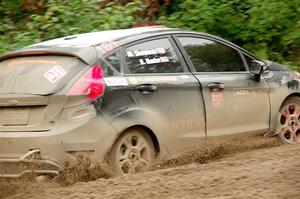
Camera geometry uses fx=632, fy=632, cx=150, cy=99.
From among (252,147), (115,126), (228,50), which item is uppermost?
(228,50)

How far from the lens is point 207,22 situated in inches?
473

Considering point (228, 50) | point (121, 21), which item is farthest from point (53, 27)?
point (228, 50)

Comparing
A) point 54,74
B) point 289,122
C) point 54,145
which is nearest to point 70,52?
point 54,74

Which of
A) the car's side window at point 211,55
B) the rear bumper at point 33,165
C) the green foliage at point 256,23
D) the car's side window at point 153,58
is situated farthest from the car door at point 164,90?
the green foliage at point 256,23

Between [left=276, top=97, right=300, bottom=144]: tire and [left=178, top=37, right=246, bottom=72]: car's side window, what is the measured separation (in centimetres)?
81

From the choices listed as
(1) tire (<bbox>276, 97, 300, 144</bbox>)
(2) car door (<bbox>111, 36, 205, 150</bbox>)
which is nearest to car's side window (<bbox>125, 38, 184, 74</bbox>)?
(2) car door (<bbox>111, 36, 205, 150</bbox>)

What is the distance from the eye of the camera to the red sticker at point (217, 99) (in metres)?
7.24

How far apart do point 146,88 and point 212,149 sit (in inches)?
43.5

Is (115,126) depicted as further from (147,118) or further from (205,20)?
(205,20)

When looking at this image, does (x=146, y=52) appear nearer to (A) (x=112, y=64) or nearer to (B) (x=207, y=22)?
(A) (x=112, y=64)

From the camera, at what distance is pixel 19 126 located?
6.23 metres

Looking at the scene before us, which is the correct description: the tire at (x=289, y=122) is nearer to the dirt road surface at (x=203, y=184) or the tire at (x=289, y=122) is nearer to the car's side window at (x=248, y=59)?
the car's side window at (x=248, y=59)

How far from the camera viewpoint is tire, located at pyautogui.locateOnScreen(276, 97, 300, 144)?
7.99 meters

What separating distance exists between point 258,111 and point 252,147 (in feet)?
1.55
